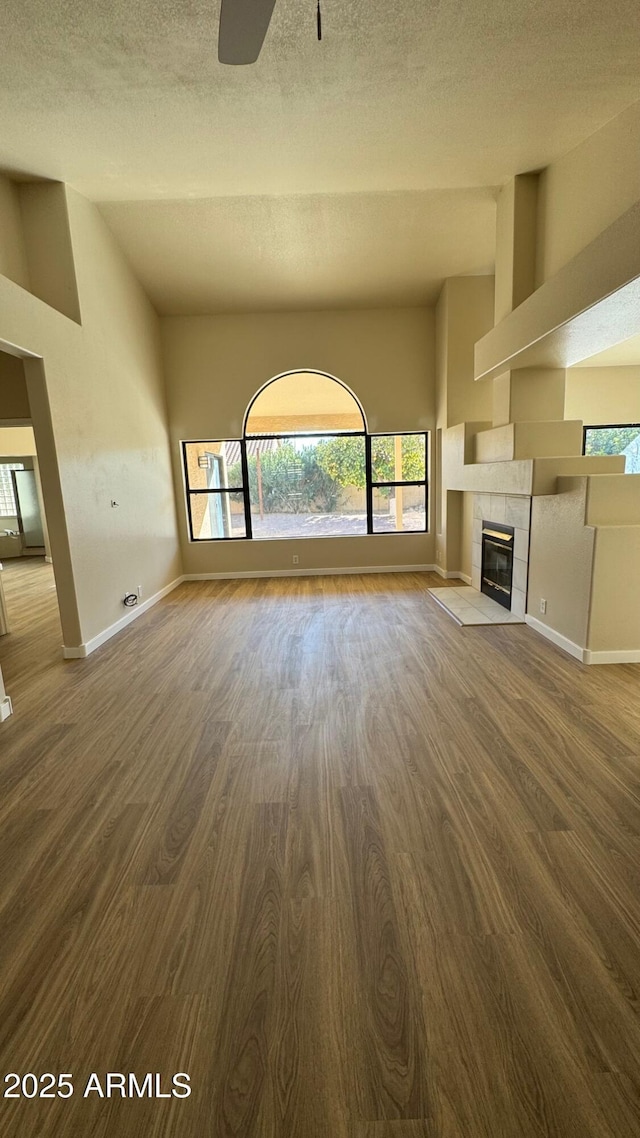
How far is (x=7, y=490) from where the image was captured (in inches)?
372

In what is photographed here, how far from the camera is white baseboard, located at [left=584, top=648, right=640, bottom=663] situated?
3.46m

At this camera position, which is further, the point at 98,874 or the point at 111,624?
the point at 111,624

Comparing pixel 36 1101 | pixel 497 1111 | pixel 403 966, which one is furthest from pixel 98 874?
pixel 497 1111

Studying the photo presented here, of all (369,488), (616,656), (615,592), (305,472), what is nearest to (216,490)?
(305,472)

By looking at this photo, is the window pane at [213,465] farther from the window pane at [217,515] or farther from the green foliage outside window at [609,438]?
the green foliage outside window at [609,438]

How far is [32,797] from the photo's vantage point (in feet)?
7.28

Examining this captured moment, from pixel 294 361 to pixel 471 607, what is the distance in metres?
4.07

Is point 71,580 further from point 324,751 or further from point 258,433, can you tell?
point 258,433

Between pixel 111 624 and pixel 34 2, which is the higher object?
pixel 34 2

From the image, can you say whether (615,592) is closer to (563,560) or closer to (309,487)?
(563,560)

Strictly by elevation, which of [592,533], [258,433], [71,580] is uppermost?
[258,433]

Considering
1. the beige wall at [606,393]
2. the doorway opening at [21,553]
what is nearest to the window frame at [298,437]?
the doorway opening at [21,553]

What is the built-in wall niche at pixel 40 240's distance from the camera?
3730 mm

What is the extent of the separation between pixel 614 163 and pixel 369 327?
3.56 m
